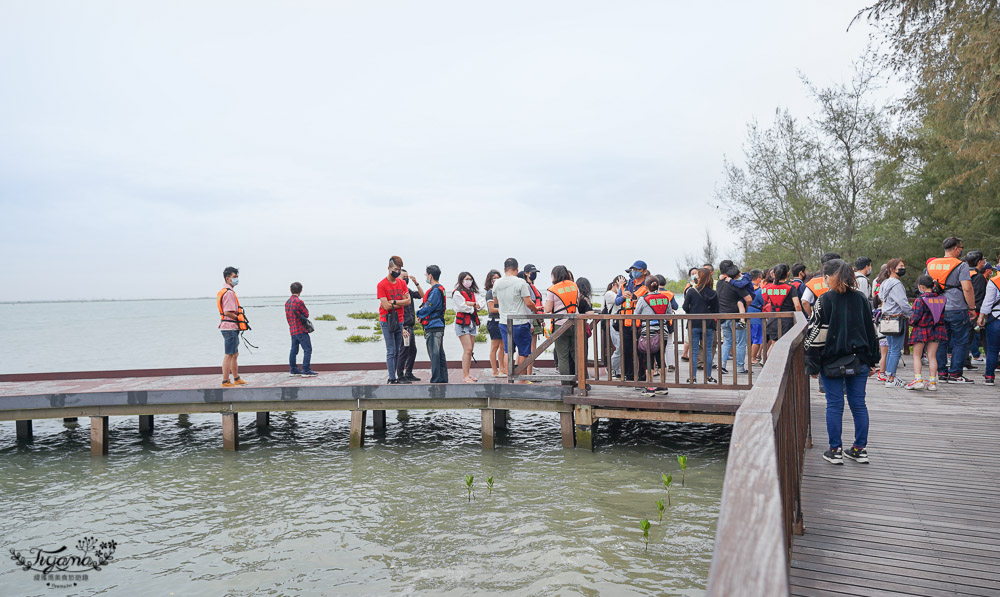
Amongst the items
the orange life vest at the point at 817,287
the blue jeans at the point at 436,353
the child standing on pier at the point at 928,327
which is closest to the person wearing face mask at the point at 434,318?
the blue jeans at the point at 436,353

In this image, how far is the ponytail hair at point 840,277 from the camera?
4.84 meters

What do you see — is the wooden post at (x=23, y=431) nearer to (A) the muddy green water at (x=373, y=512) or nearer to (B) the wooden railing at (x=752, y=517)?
(A) the muddy green water at (x=373, y=512)

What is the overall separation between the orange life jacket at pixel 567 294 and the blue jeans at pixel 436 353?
71.5 inches

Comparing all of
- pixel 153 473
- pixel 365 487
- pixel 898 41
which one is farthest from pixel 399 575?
pixel 898 41

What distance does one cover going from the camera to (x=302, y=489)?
25.6 ft

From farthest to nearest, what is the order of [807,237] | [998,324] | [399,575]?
[807,237], [998,324], [399,575]

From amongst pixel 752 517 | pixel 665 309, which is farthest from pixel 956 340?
pixel 752 517

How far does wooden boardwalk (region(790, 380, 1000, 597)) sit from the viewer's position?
3215mm

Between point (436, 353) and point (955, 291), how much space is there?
756 cm

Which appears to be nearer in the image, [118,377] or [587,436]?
[587,436]

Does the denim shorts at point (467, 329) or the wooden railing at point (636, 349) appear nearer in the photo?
the wooden railing at point (636, 349)

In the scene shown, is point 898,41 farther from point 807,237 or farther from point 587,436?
point 807,237

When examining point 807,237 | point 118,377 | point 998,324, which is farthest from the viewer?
point 807,237

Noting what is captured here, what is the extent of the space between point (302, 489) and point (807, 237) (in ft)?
74.2
